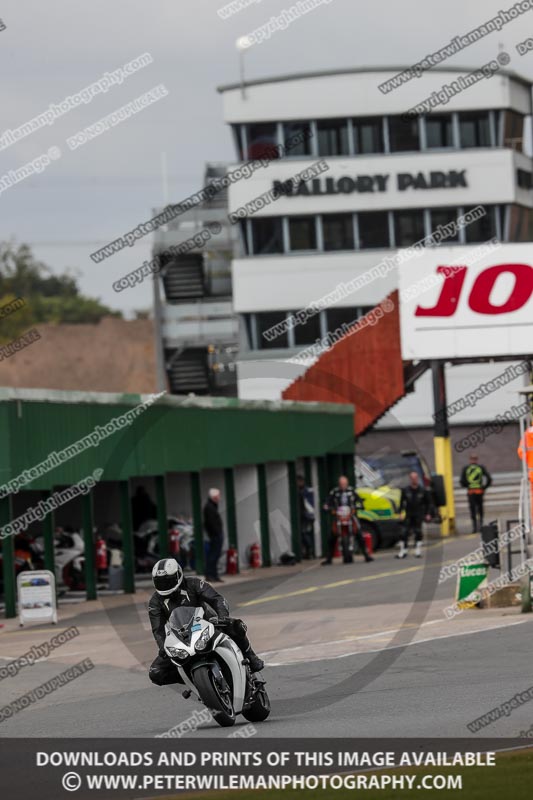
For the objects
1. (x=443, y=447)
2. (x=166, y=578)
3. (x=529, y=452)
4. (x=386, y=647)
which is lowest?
(x=386, y=647)

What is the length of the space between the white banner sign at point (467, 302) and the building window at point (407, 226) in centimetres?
2539

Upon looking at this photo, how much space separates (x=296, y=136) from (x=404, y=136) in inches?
178

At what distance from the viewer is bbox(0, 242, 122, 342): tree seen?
411ft

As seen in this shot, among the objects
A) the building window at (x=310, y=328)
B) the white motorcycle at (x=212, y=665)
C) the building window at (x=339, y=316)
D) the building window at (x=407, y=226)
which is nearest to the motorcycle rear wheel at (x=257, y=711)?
the white motorcycle at (x=212, y=665)

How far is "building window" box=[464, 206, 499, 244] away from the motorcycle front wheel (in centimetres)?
5353

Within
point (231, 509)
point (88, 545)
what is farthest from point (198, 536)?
point (88, 545)

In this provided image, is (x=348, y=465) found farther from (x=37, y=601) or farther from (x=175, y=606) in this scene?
(x=175, y=606)

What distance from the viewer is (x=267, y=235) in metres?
63.9

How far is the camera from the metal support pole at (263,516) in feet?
115

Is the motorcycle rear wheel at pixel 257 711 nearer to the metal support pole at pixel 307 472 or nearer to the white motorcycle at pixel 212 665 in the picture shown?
the white motorcycle at pixel 212 665

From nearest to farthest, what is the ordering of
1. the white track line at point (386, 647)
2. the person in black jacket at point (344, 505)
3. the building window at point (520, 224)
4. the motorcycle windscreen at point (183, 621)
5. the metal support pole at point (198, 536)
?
1. the motorcycle windscreen at point (183, 621)
2. the white track line at point (386, 647)
3. the metal support pole at point (198, 536)
4. the person in black jacket at point (344, 505)
5. the building window at point (520, 224)

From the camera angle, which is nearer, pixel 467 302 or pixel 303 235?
pixel 467 302
